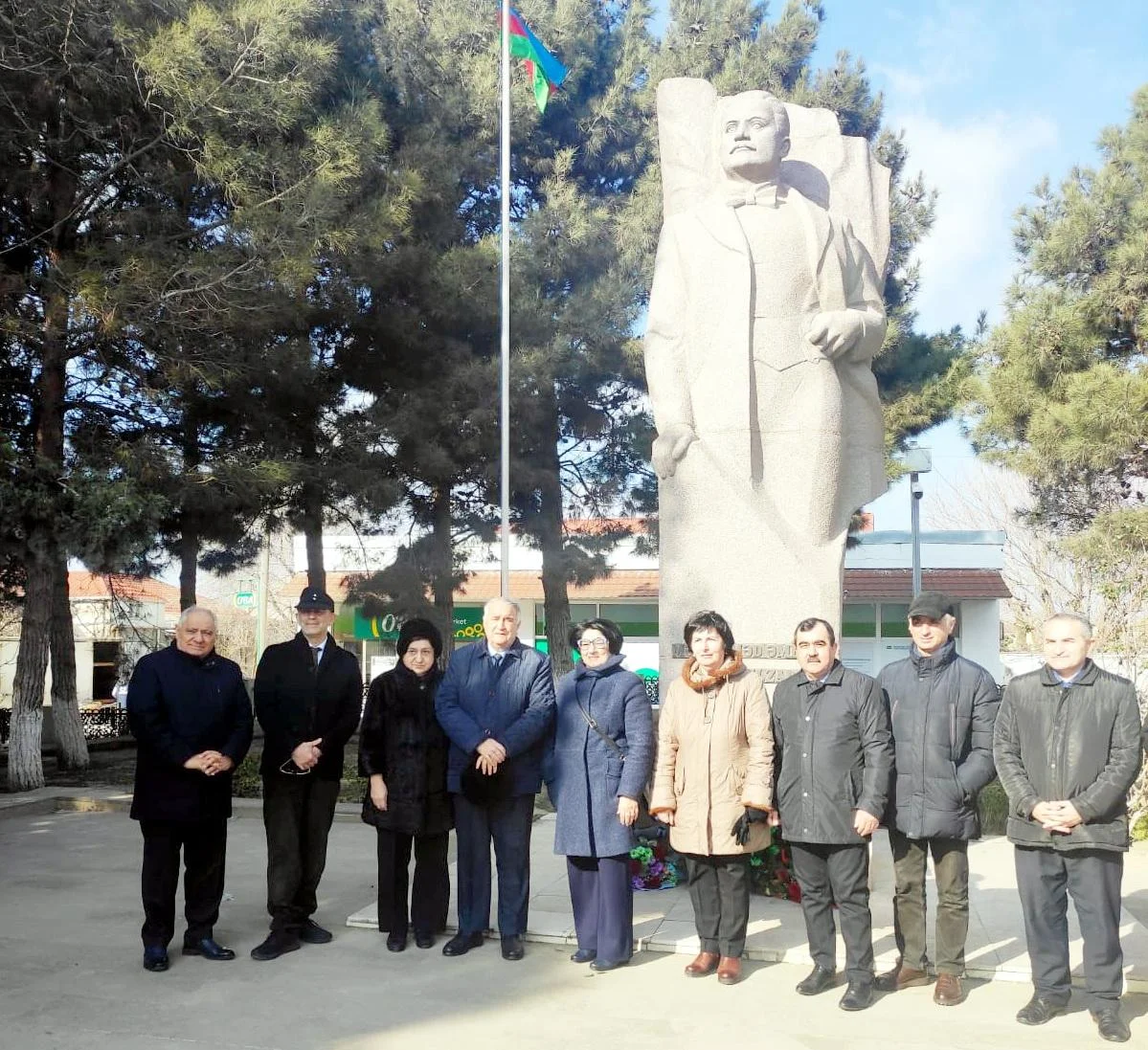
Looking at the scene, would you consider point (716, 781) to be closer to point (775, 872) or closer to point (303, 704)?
point (775, 872)

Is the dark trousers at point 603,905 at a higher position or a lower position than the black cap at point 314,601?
lower

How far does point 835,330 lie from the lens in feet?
17.6

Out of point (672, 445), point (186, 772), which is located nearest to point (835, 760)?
point (672, 445)

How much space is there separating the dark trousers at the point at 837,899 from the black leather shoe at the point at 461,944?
1412mm

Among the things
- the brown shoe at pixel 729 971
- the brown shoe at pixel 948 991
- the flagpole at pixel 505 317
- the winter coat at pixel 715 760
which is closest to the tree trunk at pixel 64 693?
the flagpole at pixel 505 317

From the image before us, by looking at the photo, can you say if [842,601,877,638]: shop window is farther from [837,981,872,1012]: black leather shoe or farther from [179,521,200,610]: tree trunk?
[837,981,872,1012]: black leather shoe

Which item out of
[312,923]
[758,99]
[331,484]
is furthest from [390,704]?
[331,484]

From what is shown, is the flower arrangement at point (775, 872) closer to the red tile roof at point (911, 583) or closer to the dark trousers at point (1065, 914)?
the dark trousers at point (1065, 914)

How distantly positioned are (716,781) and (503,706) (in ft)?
3.13

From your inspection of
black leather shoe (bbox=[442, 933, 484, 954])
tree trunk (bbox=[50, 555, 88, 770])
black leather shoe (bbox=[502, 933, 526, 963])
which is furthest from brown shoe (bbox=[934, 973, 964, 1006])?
tree trunk (bbox=[50, 555, 88, 770])

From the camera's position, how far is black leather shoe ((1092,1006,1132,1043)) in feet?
11.5

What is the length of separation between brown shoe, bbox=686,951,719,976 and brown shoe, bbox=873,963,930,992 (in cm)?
62

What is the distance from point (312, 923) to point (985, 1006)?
280 cm

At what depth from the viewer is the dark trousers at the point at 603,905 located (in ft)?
14.0
